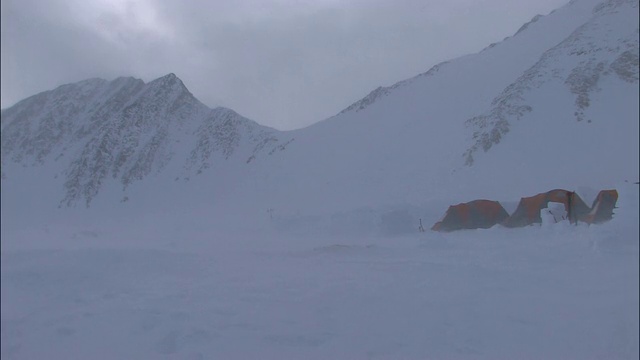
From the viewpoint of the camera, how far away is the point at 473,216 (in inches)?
713

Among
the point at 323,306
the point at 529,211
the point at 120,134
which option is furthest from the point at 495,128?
the point at 323,306

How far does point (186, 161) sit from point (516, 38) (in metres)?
32.1

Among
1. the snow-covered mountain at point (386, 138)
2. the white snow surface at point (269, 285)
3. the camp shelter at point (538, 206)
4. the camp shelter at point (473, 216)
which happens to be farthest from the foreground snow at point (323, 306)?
the camp shelter at point (473, 216)

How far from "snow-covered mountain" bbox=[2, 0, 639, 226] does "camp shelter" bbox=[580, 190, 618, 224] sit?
10.7ft

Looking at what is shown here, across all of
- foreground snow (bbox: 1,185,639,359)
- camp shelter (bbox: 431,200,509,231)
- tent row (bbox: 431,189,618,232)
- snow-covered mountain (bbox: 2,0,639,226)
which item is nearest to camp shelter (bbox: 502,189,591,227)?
tent row (bbox: 431,189,618,232)

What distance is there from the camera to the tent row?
12.9m

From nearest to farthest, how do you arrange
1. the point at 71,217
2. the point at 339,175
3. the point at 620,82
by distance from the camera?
the point at 71,217 < the point at 620,82 < the point at 339,175

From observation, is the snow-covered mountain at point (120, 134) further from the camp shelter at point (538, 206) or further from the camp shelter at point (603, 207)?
the camp shelter at point (538, 206)

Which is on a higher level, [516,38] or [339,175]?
[516,38]

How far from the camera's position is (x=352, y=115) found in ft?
164

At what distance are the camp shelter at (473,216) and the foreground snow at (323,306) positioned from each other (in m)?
→ 9.69

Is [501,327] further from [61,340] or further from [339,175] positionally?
[339,175]

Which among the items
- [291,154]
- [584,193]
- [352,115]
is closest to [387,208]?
[584,193]

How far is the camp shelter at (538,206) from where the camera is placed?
48.5 feet
